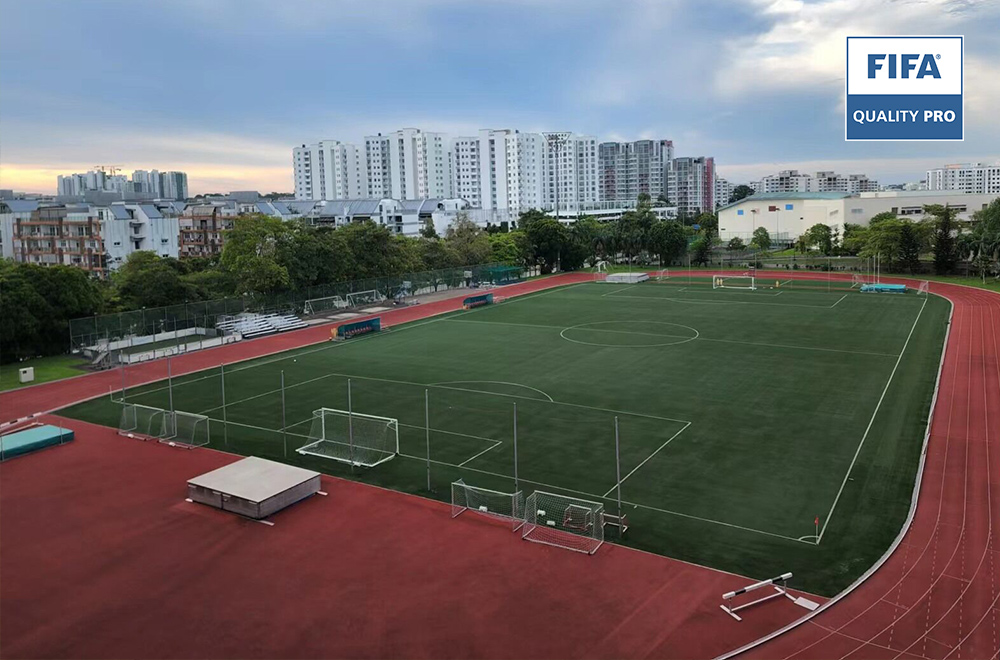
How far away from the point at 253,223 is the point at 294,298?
5903mm

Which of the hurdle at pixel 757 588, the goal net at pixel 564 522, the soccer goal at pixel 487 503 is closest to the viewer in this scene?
the hurdle at pixel 757 588

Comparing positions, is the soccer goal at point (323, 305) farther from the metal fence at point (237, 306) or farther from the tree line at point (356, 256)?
the tree line at point (356, 256)

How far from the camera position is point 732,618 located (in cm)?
1295

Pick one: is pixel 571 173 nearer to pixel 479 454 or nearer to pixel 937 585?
pixel 479 454

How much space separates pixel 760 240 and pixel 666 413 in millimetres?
73514

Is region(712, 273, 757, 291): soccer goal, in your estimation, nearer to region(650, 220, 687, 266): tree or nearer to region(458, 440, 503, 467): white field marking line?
region(650, 220, 687, 266): tree

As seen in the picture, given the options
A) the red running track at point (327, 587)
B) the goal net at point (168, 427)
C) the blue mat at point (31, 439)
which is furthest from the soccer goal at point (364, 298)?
the red running track at point (327, 587)

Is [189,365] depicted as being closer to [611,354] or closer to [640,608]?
[611,354]

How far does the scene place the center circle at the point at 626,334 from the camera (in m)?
38.0

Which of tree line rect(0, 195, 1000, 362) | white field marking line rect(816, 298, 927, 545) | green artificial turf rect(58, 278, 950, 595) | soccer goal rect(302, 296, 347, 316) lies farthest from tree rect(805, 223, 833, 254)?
soccer goal rect(302, 296, 347, 316)

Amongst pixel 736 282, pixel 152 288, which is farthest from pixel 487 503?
pixel 736 282

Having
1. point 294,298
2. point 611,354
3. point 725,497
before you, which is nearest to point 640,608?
point 725,497

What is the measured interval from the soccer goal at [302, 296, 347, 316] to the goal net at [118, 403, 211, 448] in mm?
24884

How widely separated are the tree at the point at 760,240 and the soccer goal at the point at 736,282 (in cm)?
2221
